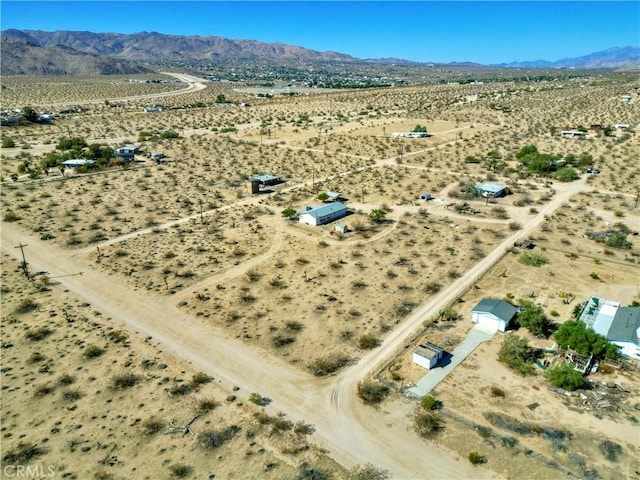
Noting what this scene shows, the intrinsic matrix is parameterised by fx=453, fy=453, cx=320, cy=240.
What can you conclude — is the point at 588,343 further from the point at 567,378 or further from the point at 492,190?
the point at 492,190

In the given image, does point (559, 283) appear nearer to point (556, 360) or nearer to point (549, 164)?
point (556, 360)

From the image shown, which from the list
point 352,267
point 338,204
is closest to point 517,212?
point 338,204

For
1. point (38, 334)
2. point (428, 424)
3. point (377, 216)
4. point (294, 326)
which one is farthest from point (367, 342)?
point (377, 216)

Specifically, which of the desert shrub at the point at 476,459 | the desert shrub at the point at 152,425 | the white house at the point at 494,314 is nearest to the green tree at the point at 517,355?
the white house at the point at 494,314

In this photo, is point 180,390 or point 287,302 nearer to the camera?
point 180,390

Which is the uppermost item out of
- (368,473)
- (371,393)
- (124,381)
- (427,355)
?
(427,355)

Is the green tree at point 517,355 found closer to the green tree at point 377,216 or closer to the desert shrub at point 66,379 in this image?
the green tree at point 377,216
